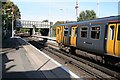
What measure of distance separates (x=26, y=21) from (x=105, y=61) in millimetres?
89728

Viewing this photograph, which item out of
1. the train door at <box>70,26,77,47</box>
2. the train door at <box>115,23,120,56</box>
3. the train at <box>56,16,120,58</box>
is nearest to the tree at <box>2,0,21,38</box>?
the train door at <box>70,26,77,47</box>

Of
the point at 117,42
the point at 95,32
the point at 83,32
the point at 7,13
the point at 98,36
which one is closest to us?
the point at 117,42

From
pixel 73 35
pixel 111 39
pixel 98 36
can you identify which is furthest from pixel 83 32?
pixel 111 39

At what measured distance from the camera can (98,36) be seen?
16078 mm

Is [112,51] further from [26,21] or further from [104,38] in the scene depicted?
[26,21]

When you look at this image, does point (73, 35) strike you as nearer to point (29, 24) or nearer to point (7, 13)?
point (7, 13)

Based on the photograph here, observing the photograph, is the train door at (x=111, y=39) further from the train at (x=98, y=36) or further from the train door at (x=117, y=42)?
the train door at (x=117, y=42)

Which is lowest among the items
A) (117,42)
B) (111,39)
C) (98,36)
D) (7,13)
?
(117,42)

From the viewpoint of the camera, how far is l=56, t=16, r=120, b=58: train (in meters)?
13.8

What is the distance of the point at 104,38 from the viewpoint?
15.2 m

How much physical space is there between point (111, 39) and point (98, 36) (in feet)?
6.46

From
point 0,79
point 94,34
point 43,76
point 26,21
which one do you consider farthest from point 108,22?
point 26,21

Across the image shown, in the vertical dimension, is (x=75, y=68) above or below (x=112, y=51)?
below

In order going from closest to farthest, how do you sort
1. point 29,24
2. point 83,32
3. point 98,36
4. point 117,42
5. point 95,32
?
point 117,42, point 98,36, point 95,32, point 83,32, point 29,24
